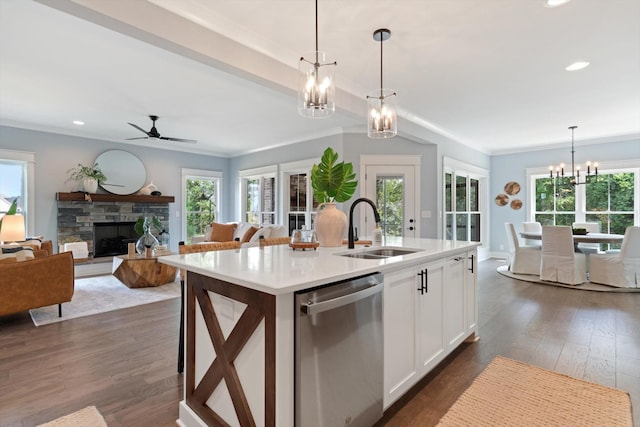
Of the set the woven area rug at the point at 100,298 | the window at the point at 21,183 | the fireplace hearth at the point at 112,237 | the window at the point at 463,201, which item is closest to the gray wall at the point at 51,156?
the window at the point at 21,183

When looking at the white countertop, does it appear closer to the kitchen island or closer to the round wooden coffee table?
the kitchen island

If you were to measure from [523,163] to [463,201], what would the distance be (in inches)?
74.6

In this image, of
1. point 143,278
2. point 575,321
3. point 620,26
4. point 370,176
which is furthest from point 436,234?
point 143,278

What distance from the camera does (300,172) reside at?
6.38 meters

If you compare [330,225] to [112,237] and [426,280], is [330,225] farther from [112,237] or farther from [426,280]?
[112,237]

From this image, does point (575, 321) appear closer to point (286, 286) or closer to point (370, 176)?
point (370, 176)

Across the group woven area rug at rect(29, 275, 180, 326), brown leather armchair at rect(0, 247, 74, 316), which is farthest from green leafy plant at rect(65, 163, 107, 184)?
brown leather armchair at rect(0, 247, 74, 316)

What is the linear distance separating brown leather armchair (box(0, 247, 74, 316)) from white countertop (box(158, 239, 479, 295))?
2350 mm

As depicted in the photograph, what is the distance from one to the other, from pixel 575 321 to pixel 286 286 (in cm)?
359

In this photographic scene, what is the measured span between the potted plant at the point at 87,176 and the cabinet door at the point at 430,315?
19.8 ft

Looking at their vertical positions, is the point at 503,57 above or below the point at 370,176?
above

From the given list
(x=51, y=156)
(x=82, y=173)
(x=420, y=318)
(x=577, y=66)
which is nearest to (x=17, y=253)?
(x=82, y=173)

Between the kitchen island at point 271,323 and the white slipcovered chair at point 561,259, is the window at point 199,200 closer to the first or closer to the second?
the kitchen island at point 271,323

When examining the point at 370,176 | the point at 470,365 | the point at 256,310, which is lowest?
the point at 470,365
